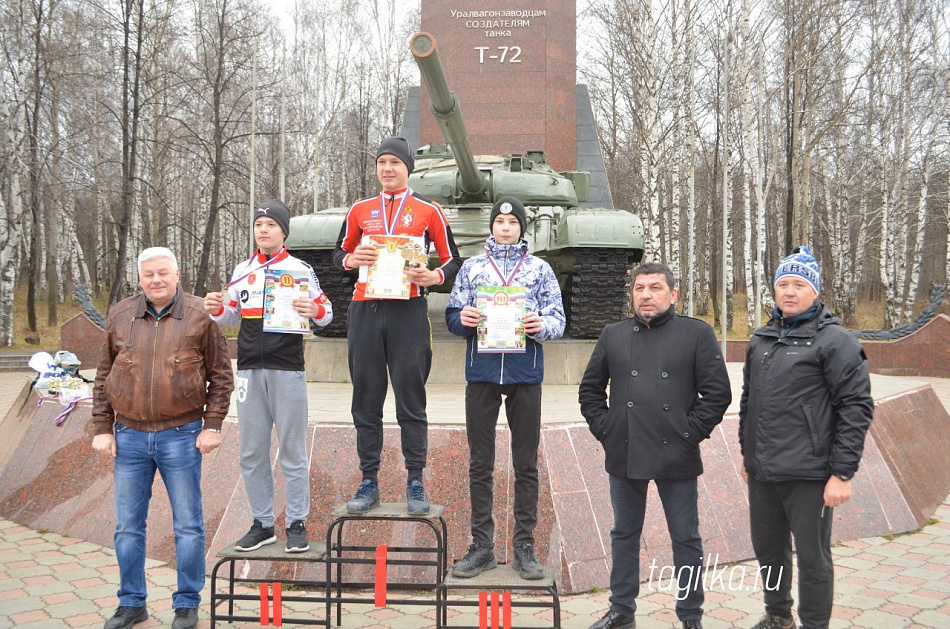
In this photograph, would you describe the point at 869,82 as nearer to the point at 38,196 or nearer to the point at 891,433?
the point at 891,433

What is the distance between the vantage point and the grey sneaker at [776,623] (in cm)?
384

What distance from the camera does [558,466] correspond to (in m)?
5.03

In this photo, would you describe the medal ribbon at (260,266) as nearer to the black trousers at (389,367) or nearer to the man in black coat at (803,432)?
the black trousers at (389,367)

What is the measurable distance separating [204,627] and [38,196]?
2170cm

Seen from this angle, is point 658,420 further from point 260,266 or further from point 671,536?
point 260,266

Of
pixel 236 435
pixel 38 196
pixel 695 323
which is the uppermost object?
pixel 38 196

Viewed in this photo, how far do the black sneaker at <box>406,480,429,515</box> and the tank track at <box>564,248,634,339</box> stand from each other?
16.9 feet

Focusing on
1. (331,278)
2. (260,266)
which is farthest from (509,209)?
(331,278)

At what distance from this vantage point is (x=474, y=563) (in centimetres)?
374

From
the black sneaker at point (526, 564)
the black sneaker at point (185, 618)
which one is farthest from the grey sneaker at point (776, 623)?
the black sneaker at point (185, 618)

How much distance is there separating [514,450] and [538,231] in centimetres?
537

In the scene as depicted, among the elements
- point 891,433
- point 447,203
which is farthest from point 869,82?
point 891,433

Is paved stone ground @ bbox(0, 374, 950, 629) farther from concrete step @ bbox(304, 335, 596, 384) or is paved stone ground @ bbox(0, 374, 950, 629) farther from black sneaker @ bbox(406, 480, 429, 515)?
concrete step @ bbox(304, 335, 596, 384)

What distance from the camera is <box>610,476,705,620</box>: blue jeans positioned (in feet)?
12.2
